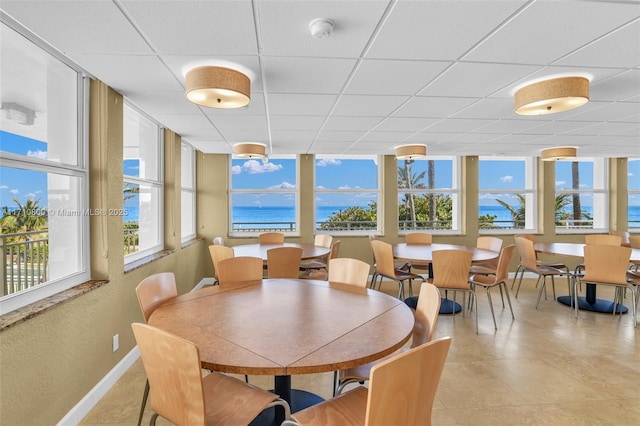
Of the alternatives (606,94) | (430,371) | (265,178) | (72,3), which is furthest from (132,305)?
(265,178)

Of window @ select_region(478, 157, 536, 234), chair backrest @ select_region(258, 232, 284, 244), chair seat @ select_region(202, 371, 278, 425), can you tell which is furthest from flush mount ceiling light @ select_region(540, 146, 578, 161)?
chair seat @ select_region(202, 371, 278, 425)

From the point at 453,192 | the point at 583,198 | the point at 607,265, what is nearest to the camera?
the point at 607,265

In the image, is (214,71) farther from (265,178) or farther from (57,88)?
(265,178)

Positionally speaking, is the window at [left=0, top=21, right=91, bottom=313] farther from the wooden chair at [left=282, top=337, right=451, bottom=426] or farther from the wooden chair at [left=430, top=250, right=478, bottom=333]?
the wooden chair at [left=430, top=250, right=478, bottom=333]

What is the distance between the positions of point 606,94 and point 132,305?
15.5ft

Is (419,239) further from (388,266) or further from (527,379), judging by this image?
(527,379)

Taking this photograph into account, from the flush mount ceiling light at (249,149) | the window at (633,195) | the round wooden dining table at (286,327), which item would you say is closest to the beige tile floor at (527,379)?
the round wooden dining table at (286,327)

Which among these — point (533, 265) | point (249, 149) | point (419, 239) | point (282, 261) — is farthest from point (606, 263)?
point (249, 149)

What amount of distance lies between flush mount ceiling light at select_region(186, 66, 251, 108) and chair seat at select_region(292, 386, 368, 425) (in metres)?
1.96

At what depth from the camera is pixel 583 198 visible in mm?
6961

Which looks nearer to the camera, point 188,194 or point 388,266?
point 388,266

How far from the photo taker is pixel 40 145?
2.02 metres

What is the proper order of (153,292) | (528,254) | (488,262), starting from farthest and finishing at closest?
1. (488,262)
2. (528,254)
3. (153,292)

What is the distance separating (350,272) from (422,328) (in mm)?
968
